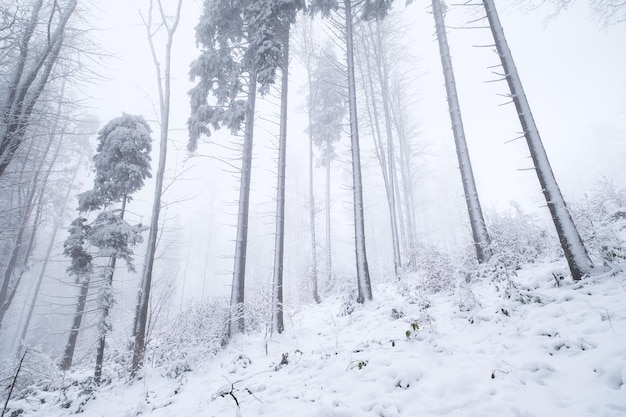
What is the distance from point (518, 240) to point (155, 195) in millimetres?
9828

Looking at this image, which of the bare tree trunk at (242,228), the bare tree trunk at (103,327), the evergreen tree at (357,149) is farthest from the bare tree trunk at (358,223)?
the bare tree trunk at (103,327)

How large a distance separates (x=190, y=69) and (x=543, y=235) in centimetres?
1106

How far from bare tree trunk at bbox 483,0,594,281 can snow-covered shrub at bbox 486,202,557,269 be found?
1.18m

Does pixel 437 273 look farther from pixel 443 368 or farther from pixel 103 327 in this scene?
pixel 103 327

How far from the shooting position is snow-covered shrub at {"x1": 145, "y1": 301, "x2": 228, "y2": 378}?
661 centimetres

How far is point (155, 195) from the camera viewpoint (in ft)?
27.2

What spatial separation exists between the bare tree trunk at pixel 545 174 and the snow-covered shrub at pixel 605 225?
37 centimetres

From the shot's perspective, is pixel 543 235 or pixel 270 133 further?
pixel 270 133

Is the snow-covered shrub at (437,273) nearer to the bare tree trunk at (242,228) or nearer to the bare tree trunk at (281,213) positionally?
the bare tree trunk at (281,213)

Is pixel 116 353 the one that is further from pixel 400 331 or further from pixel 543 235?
pixel 543 235

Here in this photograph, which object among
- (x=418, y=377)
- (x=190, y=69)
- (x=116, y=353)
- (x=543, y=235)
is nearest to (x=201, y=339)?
(x=116, y=353)

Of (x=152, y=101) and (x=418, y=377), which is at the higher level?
(x=152, y=101)

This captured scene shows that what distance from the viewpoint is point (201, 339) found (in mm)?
7191

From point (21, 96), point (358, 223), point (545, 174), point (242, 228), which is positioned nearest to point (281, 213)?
point (242, 228)
